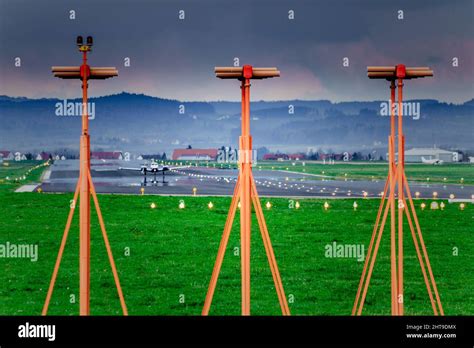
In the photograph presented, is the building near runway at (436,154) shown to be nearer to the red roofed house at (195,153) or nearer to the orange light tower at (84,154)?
the red roofed house at (195,153)

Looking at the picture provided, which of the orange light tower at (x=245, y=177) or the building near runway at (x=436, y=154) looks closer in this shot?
the orange light tower at (x=245, y=177)

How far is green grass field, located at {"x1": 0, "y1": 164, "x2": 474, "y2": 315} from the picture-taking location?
12508 millimetres

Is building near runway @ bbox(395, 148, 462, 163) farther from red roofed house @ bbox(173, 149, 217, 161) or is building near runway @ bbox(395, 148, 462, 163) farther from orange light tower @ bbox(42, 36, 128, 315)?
orange light tower @ bbox(42, 36, 128, 315)

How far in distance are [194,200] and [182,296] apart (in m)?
15.5

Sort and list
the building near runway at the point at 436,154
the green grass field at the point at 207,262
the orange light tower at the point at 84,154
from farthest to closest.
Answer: the building near runway at the point at 436,154 < the green grass field at the point at 207,262 < the orange light tower at the point at 84,154

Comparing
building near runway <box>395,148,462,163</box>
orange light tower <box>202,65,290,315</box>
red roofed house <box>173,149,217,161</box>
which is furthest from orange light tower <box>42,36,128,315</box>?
red roofed house <box>173,149,217,161</box>

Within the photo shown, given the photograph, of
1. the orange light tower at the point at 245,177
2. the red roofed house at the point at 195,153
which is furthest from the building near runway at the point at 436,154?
the orange light tower at the point at 245,177

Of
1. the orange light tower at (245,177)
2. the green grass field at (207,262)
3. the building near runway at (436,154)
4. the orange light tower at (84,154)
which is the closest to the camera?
the orange light tower at (245,177)

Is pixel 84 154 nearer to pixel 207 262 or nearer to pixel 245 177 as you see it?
pixel 245 177

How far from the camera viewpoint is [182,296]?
505 inches

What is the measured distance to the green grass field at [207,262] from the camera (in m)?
12.5

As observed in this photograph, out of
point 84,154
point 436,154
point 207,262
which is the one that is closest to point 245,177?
point 84,154

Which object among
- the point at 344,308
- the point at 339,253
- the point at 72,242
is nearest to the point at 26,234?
the point at 72,242
